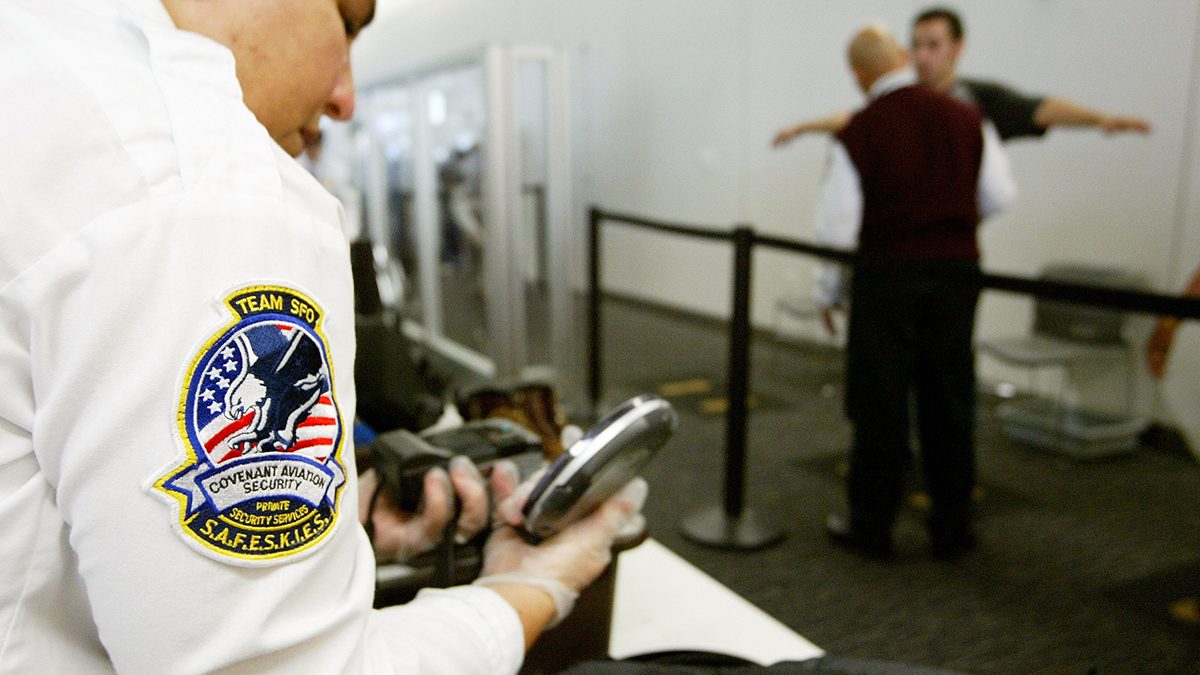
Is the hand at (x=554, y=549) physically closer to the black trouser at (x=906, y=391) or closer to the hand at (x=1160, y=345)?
the black trouser at (x=906, y=391)

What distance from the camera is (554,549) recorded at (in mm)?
843

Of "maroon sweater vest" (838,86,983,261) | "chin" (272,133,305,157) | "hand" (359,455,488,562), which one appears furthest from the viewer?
"maroon sweater vest" (838,86,983,261)

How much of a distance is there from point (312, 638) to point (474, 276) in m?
4.65

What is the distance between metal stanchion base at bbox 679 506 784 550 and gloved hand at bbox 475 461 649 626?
205cm

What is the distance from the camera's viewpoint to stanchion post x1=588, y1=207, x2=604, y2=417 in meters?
4.06

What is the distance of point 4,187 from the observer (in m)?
0.43

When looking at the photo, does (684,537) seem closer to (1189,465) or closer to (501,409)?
(501,409)

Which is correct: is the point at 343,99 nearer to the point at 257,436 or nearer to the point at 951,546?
the point at 257,436

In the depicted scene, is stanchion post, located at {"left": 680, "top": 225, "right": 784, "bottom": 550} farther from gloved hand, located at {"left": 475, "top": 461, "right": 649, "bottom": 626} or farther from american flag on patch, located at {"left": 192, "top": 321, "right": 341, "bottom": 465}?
american flag on patch, located at {"left": 192, "top": 321, "right": 341, "bottom": 465}

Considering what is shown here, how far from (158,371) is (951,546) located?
2.78 meters

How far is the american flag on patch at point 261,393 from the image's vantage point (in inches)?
18.0

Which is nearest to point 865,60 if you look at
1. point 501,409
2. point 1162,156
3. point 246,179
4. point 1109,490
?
point 1162,156

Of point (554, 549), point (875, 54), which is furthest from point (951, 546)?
point (554, 549)

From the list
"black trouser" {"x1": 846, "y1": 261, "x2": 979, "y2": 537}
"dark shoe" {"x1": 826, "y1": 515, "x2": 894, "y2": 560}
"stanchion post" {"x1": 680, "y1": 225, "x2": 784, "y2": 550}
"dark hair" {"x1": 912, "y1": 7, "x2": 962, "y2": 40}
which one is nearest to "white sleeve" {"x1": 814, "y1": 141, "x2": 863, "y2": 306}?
"black trouser" {"x1": 846, "y1": 261, "x2": 979, "y2": 537}
